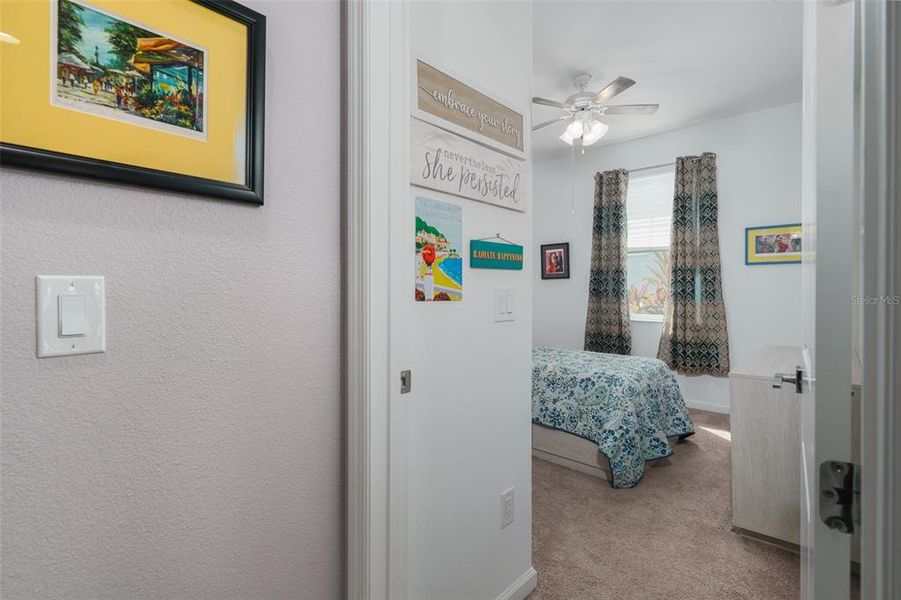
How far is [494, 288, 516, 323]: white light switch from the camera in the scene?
5.27ft

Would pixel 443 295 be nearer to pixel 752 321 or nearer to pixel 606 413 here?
pixel 606 413

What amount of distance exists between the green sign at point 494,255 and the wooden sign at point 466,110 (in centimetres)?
35

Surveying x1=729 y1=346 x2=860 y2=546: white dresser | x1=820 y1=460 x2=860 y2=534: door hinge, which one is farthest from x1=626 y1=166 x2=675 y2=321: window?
x1=820 y1=460 x2=860 y2=534: door hinge

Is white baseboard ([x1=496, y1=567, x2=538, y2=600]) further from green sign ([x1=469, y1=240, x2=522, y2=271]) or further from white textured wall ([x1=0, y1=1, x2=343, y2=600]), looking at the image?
green sign ([x1=469, y1=240, x2=522, y2=271])

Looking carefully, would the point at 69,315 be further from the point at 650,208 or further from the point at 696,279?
the point at 650,208

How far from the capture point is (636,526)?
228 centimetres

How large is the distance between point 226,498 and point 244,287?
45 centimetres

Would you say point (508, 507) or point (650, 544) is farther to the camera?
point (650, 544)

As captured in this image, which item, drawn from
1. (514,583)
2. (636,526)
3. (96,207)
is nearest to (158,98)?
(96,207)

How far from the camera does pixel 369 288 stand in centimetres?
110

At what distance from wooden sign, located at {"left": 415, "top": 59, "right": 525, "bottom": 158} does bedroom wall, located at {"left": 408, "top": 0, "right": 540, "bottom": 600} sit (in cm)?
5

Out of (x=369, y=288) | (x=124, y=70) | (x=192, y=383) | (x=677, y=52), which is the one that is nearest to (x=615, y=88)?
(x=677, y=52)

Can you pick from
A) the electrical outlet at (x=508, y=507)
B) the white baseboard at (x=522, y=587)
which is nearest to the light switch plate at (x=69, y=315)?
the electrical outlet at (x=508, y=507)

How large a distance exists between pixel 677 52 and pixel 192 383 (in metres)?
3.40
